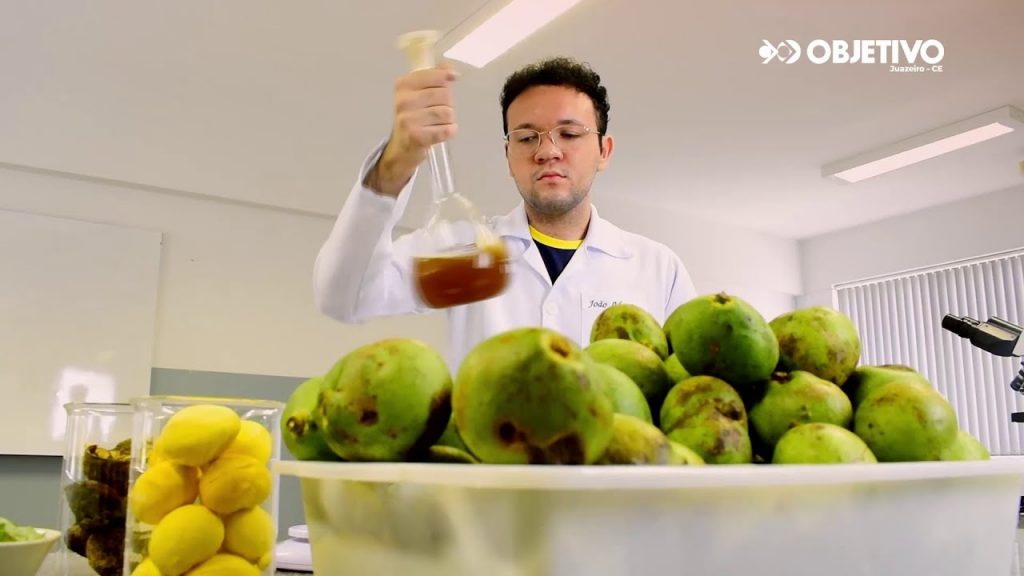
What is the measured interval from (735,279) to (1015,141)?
1.97m

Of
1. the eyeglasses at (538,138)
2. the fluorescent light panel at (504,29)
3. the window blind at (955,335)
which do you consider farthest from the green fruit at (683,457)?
the window blind at (955,335)

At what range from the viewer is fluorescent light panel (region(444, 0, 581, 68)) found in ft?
8.80

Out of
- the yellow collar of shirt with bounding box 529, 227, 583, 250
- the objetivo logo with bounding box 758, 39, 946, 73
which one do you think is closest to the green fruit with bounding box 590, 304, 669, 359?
the yellow collar of shirt with bounding box 529, 227, 583, 250

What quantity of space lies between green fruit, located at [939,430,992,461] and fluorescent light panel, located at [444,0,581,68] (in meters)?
2.39

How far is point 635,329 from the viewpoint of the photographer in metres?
0.57

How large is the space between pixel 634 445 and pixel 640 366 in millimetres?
142

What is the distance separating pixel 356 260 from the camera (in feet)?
3.68

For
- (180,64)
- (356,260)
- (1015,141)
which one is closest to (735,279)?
(1015,141)

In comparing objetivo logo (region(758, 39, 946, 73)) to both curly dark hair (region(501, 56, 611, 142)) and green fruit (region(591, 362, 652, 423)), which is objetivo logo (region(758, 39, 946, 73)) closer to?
curly dark hair (region(501, 56, 611, 142))

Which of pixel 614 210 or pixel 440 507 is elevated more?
pixel 614 210

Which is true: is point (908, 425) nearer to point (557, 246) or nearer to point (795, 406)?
point (795, 406)

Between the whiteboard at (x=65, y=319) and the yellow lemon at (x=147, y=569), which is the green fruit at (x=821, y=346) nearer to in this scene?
the yellow lemon at (x=147, y=569)

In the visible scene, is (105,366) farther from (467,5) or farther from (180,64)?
(467,5)

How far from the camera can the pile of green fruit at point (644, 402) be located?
A: 13.1 inches
